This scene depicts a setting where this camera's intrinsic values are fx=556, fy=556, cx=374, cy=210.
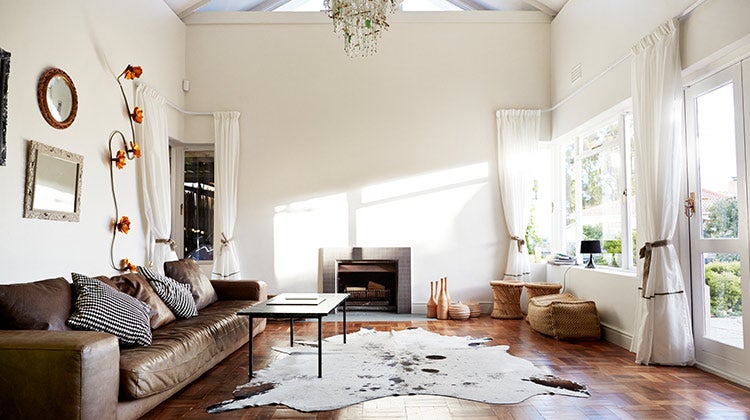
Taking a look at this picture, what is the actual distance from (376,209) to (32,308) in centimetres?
470

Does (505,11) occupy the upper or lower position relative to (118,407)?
upper

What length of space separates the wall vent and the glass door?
2053mm

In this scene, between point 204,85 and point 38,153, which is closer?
point 38,153

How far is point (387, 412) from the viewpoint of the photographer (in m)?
3.06

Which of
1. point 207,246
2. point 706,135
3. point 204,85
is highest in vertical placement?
point 204,85

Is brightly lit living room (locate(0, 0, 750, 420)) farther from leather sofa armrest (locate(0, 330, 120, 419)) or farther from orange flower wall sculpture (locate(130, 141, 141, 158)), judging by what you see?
orange flower wall sculpture (locate(130, 141, 141, 158))

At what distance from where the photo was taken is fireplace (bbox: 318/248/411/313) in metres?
7.06

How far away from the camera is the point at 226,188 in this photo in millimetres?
7129

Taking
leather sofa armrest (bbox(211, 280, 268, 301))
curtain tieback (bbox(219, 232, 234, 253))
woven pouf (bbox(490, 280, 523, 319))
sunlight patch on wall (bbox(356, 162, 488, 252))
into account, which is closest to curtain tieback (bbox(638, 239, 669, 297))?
woven pouf (bbox(490, 280, 523, 319))

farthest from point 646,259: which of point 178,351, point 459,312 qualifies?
point 178,351

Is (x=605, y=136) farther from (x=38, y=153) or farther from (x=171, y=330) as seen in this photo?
(x=38, y=153)

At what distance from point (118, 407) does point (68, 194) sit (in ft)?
8.00

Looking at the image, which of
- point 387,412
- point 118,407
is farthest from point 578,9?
point 118,407

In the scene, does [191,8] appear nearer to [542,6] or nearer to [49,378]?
[542,6]
